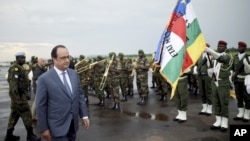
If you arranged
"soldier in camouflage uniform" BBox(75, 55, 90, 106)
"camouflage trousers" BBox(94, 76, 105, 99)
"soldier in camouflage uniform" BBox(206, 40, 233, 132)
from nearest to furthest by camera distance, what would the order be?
"soldier in camouflage uniform" BBox(206, 40, 233, 132)
"camouflage trousers" BBox(94, 76, 105, 99)
"soldier in camouflage uniform" BBox(75, 55, 90, 106)

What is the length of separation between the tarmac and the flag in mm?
1376

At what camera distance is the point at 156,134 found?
22.2 feet

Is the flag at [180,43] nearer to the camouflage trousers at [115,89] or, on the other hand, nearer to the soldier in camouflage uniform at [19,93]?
the soldier in camouflage uniform at [19,93]

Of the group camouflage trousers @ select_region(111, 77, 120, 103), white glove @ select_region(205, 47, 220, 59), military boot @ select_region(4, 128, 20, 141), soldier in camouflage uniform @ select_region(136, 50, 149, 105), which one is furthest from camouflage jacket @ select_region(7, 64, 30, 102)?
soldier in camouflage uniform @ select_region(136, 50, 149, 105)

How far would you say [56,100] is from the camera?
3734mm

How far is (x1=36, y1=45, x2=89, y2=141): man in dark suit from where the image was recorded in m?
3.68

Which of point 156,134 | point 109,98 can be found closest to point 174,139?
point 156,134

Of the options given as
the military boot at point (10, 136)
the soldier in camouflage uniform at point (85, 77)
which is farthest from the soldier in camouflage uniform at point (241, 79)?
the military boot at point (10, 136)

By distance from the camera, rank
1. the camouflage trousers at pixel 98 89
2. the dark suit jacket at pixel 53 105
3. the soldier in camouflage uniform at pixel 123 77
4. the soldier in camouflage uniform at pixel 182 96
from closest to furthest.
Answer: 1. the dark suit jacket at pixel 53 105
2. the soldier in camouflage uniform at pixel 182 96
3. the camouflage trousers at pixel 98 89
4. the soldier in camouflage uniform at pixel 123 77

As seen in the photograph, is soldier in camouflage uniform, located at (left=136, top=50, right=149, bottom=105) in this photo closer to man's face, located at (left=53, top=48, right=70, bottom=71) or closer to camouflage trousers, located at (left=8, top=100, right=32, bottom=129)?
camouflage trousers, located at (left=8, top=100, right=32, bottom=129)

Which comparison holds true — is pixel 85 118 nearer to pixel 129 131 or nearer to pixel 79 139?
Answer: pixel 79 139

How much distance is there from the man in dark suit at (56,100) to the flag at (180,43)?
318 centimetres

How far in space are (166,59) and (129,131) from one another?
2141mm

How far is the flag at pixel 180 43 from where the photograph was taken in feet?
21.1
